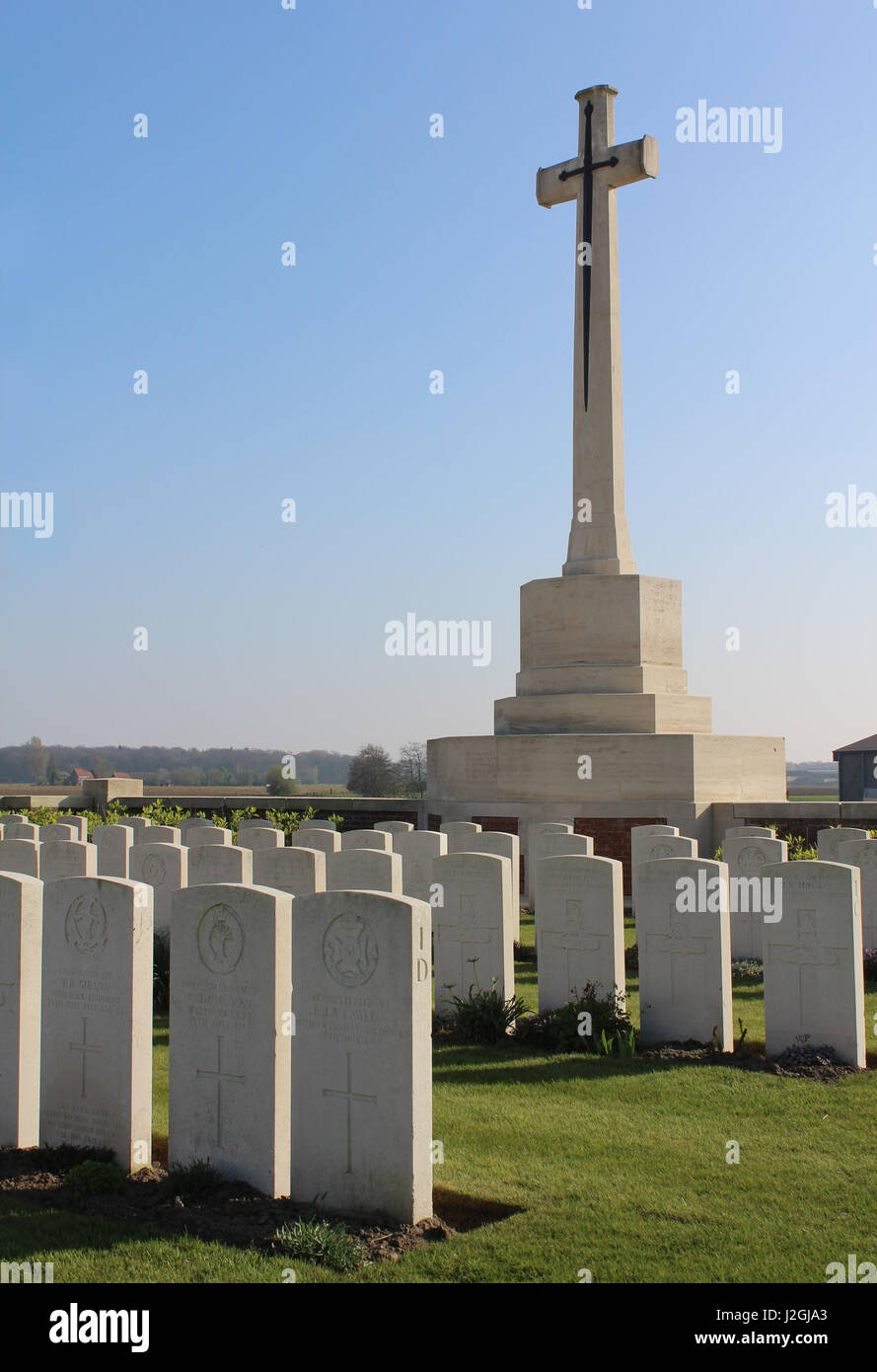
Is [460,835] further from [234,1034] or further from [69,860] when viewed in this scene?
[234,1034]

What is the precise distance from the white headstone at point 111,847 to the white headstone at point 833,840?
6578 mm

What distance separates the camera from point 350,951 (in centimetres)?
471

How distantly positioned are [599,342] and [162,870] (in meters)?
10.1

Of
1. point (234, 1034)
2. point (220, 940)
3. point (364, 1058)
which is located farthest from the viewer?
point (220, 940)

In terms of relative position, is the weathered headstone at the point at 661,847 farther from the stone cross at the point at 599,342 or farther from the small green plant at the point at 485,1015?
the stone cross at the point at 599,342

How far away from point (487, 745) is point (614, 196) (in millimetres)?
8142

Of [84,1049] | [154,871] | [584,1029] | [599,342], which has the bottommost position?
[584,1029]

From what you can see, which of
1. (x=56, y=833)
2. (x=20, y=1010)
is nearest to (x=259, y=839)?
(x=56, y=833)

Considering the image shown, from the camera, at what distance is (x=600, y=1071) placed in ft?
21.9

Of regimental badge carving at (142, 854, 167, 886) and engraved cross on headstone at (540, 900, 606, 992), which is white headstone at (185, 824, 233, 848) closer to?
regimental badge carving at (142, 854, 167, 886)

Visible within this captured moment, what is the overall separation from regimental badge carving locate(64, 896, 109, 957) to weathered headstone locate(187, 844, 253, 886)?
3.77m
